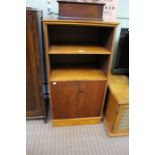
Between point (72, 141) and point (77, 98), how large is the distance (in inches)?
19.5

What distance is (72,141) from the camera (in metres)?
1.58

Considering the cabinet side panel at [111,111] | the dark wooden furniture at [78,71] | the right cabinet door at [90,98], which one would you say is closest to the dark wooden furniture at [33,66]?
the dark wooden furniture at [78,71]

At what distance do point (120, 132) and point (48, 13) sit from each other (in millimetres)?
1659


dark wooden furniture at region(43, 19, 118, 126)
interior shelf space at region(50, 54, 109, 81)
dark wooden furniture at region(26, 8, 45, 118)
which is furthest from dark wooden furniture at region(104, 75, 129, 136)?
dark wooden furniture at region(26, 8, 45, 118)

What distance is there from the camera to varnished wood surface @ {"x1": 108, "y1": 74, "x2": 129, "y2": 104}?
57.2 inches

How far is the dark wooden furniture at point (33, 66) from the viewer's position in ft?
4.08

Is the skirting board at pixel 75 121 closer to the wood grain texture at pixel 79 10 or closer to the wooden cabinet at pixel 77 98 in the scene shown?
the wooden cabinet at pixel 77 98

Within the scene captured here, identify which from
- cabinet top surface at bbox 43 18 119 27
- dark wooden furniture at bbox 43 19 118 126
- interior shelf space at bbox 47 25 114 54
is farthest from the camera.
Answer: interior shelf space at bbox 47 25 114 54

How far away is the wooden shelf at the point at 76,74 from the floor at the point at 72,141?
68 cm

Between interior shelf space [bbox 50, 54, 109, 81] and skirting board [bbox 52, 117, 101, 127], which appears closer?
interior shelf space [bbox 50, 54, 109, 81]

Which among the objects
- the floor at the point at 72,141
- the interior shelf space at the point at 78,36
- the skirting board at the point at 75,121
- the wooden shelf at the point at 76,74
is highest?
the interior shelf space at the point at 78,36

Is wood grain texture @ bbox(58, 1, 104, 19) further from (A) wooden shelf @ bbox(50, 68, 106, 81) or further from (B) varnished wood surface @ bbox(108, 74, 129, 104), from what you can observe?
(B) varnished wood surface @ bbox(108, 74, 129, 104)

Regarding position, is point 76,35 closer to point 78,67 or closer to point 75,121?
point 78,67
